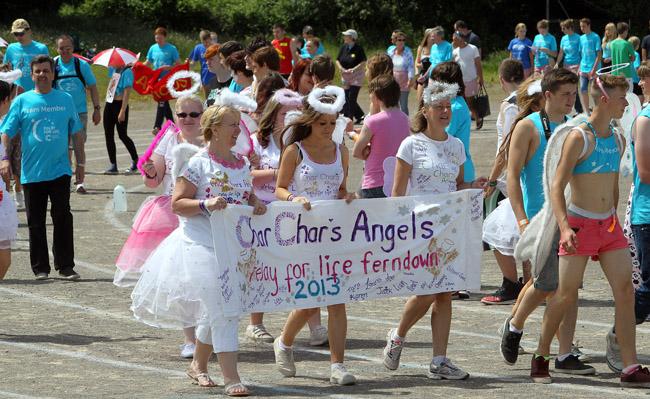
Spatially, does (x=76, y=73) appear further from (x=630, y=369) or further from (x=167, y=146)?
(x=630, y=369)

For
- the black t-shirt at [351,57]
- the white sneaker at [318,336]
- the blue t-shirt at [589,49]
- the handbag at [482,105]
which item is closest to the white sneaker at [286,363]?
the white sneaker at [318,336]

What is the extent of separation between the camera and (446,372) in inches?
324

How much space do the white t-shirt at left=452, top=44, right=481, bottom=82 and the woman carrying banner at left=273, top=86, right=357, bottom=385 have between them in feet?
54.5

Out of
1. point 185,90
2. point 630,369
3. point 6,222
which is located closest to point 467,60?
point 6,222

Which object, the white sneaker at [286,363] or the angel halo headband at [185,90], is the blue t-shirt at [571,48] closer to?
the angel halo headband at [185,90]

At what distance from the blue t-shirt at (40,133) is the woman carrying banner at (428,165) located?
457cm

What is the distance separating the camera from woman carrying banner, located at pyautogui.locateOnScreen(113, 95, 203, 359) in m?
9.08

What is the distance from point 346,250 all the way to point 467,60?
17128 millimetres

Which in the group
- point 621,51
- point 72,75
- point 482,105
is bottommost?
point 482,105

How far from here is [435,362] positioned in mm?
8281

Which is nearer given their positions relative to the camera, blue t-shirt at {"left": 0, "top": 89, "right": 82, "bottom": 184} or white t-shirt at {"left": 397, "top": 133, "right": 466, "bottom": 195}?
white t-shirt at {"left": 397, "top": 133, "right": 466, "bottom": 195}

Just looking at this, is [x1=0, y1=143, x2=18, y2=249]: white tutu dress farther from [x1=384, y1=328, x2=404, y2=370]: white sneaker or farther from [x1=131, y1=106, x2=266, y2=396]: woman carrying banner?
[x1=384, y1=328, x2=404, y2=370]: white sneaker

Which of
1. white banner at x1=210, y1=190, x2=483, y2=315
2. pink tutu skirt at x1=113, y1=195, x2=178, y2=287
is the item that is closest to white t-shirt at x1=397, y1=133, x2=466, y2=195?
white banner at x1=210, y1=190, x2=483, y2=315

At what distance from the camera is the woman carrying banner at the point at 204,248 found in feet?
25.7
